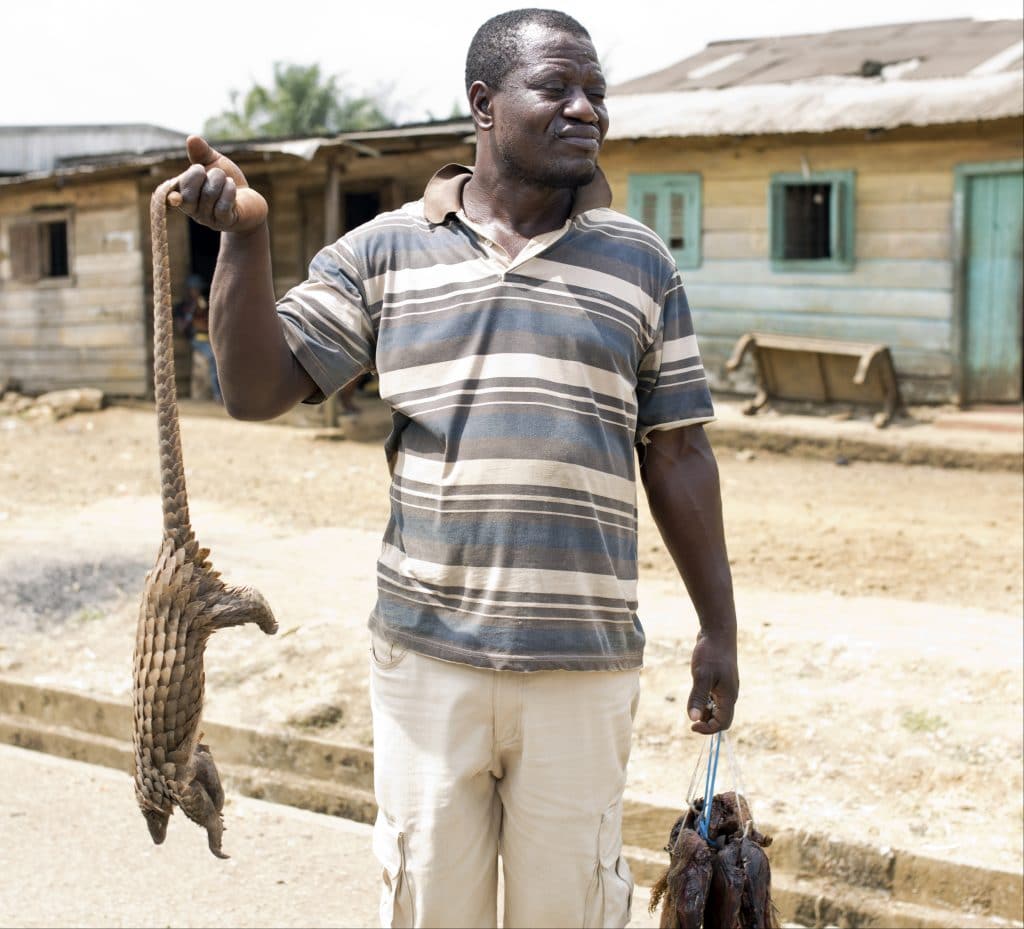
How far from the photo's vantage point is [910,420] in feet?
41.2

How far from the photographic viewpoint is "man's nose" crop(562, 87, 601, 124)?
2350 mm

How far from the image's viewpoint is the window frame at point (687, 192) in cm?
1388

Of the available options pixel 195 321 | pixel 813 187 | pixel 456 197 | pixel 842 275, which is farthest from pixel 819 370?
pixel 456 197

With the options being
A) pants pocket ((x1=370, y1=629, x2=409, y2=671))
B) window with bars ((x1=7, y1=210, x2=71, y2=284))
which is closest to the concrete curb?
pants pocket ((x1=370, y1=629, x2=409, y2=671))

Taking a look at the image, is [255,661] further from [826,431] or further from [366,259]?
[826,431]

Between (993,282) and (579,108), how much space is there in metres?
11.1

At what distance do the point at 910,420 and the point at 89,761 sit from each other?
911 centimetres

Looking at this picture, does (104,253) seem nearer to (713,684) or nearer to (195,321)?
(195,321)

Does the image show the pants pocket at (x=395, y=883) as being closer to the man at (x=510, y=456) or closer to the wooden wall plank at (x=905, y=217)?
the man at (x=510, y=456)

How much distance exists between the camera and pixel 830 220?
13.2 metres

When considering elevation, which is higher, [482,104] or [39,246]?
[39,246]

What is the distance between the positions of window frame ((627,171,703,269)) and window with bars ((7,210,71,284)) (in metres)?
7.36

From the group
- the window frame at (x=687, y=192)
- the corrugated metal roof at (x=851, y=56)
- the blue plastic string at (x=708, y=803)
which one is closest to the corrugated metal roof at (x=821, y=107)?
the corrugated metal roof at (x=851, y=56)

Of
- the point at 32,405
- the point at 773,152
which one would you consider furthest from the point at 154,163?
the point at 773,152
